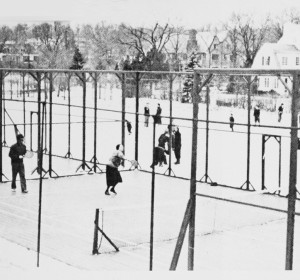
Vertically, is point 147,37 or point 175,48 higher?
point 147,37

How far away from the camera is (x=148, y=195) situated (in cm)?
2008

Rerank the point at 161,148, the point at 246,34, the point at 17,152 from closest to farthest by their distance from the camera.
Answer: the point at 17,152 < the point at 161,148 < the point at 246,34

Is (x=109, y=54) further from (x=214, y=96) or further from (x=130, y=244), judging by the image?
(x=130, y=244)

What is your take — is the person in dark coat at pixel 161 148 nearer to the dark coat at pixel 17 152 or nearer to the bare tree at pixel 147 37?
the dark coat at pixel 17 152

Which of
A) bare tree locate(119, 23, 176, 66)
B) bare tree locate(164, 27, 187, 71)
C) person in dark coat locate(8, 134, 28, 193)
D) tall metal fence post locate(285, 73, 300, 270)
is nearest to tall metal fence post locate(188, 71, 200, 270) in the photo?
tall metal fence post locate(285, 73, 300, 270)

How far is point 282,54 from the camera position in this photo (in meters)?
43.0

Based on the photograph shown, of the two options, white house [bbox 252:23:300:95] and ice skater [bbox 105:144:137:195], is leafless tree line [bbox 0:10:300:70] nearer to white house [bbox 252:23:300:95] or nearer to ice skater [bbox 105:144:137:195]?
white house [bbox 252:23:300:95]

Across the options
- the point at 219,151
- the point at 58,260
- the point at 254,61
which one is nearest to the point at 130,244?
the point at 58,260

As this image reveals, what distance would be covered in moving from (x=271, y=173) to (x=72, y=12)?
16.2m

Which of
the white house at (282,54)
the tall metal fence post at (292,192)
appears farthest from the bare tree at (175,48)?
the tall metal fence post at (292,192)

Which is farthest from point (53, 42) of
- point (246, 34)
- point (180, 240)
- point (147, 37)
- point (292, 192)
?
point (292, 192)

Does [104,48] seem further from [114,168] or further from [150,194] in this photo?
[114,168]

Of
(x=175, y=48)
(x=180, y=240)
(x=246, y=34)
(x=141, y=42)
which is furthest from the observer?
(x=141, y=42)

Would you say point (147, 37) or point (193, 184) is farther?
point (147, 37)
